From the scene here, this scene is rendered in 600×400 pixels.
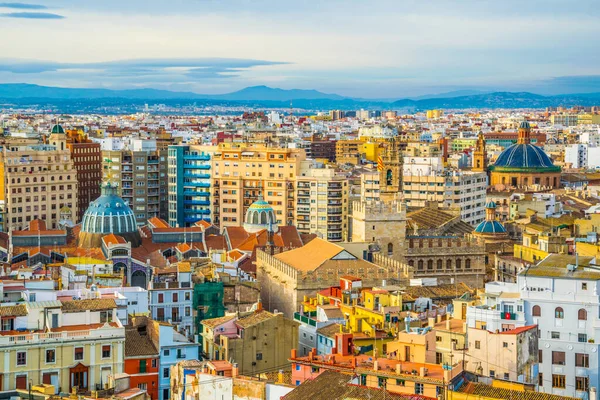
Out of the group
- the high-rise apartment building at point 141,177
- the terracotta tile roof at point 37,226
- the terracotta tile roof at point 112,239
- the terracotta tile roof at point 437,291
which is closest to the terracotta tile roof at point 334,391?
the terracotta tile roof at point 437,291

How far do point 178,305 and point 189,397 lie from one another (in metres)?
16.3

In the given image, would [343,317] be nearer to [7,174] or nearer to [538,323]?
[538,323]

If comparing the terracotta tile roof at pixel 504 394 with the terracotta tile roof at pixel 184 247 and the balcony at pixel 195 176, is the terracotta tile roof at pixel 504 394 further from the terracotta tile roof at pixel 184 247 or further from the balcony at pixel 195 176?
the balcony at pixel 195 176

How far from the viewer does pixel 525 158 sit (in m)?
144

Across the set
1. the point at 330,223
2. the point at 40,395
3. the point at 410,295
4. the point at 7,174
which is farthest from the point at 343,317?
the point at 7,174

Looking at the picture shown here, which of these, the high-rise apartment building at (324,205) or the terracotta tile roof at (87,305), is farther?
the high-rise apartment building at (324,205)

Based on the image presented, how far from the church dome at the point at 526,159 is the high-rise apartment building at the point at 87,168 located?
47693mm

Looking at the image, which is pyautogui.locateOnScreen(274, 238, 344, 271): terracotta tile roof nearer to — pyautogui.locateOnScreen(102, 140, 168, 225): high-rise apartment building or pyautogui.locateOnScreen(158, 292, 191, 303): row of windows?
pyautogui.locateOnScreen(158, 292, 191, 303): row of windows

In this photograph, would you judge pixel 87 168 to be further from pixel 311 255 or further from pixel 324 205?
pixel 311 255

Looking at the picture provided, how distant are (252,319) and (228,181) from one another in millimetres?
71029

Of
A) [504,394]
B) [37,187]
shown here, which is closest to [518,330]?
[504,394]

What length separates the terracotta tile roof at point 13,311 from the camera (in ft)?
156

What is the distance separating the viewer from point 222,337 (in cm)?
5178

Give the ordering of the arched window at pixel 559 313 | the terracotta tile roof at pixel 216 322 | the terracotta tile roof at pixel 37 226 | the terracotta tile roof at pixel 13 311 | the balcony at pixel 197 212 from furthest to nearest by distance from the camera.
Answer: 1. the balcony at pixel 197 212
2. the terracotta tile roof at pixel 37 226
3. the terracotta tile roof at pixel 216 322
4. the terracotta tile roof at pixel 13 311
5. the arched window at pixel 559 313
